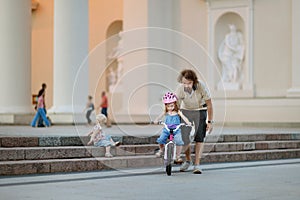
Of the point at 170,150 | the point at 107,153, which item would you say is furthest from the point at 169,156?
the point at 107,153

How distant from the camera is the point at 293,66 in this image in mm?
27312

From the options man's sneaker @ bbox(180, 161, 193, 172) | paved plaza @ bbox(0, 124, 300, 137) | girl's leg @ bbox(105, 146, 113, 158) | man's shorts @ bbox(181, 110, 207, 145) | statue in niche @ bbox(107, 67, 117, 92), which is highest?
statue in niche @ bbox(107, 67, 117, 92)

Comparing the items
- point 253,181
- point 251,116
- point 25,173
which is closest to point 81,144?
point 25,173

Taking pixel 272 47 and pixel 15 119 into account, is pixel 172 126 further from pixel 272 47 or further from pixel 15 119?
pixel 272 47

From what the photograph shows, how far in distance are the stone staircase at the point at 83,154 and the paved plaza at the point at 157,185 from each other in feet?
1.30

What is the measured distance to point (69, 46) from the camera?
24.4 m

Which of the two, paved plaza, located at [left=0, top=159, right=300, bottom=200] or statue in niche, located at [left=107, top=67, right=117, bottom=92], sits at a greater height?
statue in niche, located at [left=107, top=67, right=117, bottom=92]

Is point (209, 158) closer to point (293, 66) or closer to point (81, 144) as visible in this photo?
point (81, 144)

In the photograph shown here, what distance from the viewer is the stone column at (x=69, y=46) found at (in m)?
24.3

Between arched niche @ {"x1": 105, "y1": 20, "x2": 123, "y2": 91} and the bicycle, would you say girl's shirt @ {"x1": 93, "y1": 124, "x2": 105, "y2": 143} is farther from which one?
arched niche @ {"x1": 105, "y1": 20, "x2": 123, "y2": 91}

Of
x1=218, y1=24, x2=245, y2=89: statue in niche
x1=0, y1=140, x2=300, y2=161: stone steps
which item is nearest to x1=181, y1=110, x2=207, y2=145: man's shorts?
x1=0, y1=140, x2=300, y2=161: stone steps

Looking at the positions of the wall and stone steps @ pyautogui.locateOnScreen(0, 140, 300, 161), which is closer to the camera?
stone steps @ pyautogui.locateOnScreen(0, 140, 300, 161)

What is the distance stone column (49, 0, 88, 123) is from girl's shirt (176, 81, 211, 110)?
1180 cm

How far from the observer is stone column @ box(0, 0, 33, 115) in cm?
2489
